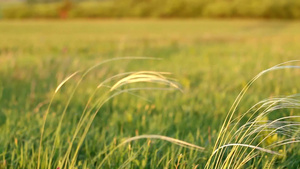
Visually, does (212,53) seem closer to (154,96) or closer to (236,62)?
(236,62)

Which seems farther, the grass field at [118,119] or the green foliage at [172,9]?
the green foliage at [172,9]

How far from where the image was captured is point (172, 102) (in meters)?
3.07

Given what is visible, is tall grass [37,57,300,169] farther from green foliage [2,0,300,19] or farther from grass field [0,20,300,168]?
green foliage [2,0,300,19]

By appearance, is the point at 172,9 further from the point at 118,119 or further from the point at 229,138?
the point at 229,138

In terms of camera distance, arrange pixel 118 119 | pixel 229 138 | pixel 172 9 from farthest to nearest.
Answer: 1. pixel 172 9
2. pixel 118 119
3. pixel 229 138

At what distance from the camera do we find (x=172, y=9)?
45.4 meters

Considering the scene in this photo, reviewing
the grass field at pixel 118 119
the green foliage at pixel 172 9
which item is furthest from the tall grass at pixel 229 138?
the green foliage at pixel 172 9

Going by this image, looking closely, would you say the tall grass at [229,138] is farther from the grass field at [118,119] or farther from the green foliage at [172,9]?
the green foliage at [172,9]

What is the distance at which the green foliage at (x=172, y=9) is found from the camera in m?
39.8

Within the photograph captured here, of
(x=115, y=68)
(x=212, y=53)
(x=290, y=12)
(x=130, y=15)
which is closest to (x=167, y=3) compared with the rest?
(x=130, y=15)

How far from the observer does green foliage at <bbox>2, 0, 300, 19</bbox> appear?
3978 centimetres

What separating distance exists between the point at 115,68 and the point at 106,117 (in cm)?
250

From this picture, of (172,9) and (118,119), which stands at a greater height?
(172,9)

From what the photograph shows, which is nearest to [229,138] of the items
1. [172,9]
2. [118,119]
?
[118,119]
